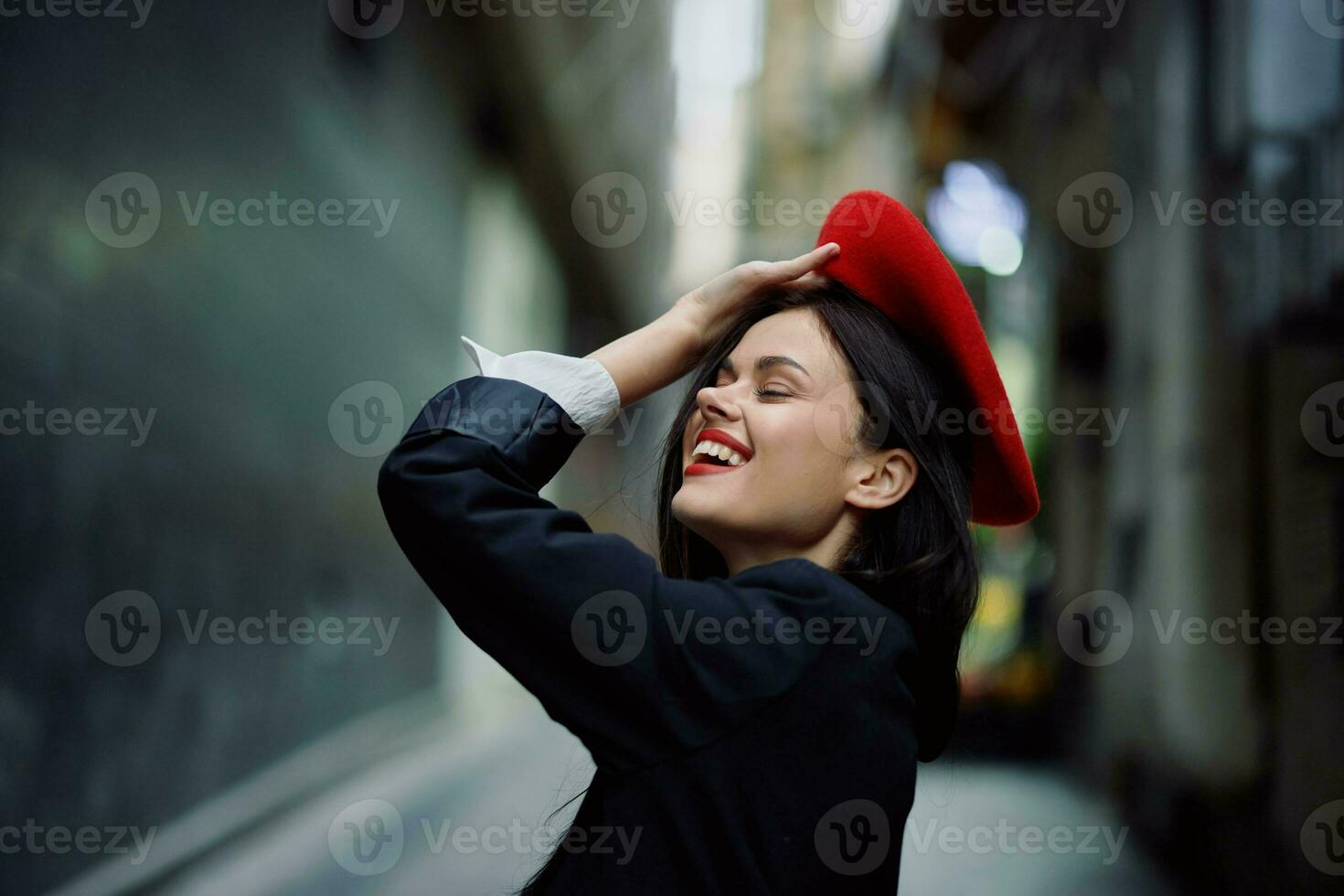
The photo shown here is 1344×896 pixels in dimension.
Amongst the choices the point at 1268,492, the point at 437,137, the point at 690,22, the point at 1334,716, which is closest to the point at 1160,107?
the point at 1268,492

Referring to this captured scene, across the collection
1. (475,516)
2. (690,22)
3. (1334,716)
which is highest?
(690,22)

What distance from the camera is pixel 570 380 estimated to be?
1.41 m

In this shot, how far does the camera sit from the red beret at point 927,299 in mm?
1515

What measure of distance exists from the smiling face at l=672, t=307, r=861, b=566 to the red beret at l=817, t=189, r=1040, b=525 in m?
0.12

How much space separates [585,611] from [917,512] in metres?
0.56

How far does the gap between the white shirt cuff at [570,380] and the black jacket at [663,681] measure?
14 centimetres

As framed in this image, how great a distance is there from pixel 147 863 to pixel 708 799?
249cm

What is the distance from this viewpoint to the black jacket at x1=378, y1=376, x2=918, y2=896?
122 centimetres

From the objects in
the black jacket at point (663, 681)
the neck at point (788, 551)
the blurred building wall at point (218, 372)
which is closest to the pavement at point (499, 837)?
the blurred building wall at point (218, 372)

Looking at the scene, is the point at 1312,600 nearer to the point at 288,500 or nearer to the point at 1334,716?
the point at 1334,716

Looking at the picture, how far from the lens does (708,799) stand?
122 centimetres

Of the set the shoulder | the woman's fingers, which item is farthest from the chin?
the woman's fingers

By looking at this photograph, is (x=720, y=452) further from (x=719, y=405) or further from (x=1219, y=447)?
(x=1219, y=447)

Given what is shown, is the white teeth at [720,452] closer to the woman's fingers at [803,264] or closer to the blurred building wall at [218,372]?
the woman's fingers at [803,264]
